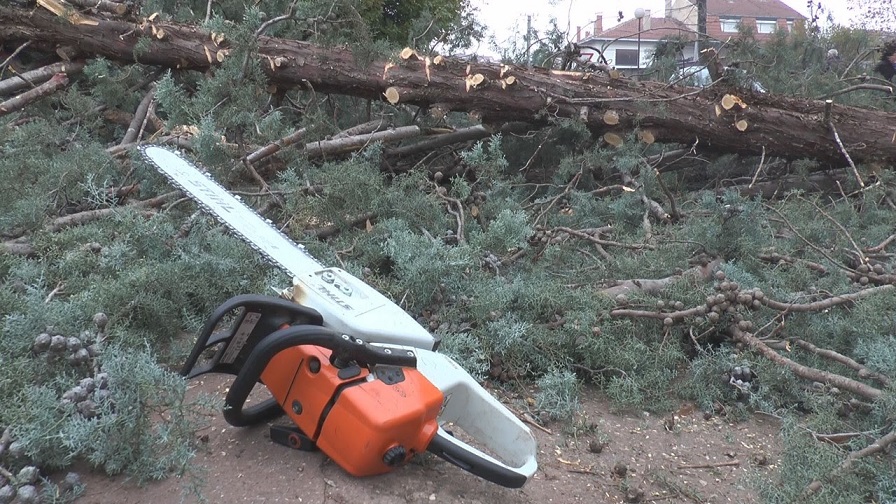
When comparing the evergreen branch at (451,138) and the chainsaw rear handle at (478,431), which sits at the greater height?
the evergreen branch at (451,138)

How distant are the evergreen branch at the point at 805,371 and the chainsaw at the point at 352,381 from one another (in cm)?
124

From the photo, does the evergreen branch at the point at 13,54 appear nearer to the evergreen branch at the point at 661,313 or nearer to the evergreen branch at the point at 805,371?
the evergreen branch at the point at 661,313

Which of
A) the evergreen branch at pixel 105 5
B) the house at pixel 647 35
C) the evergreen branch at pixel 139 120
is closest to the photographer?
the evergreen branch at pixel 105 5

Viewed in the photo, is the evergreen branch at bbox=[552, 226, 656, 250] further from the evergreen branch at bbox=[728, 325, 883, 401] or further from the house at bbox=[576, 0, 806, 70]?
the house at bbox=[576, 0, 806, 70]

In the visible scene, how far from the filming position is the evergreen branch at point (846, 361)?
2088mm

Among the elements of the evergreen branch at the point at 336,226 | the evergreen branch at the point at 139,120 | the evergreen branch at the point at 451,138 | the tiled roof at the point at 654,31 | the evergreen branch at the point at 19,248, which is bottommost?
the evergreen branch at the point at 336,226

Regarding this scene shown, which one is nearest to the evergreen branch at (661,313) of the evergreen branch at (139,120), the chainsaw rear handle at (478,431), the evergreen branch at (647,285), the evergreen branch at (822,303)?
the evergreen branch at (647,285)

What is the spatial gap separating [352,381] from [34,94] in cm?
344

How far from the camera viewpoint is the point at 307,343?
1.31 meters

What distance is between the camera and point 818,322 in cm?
257

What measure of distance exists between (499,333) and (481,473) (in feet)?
2.70

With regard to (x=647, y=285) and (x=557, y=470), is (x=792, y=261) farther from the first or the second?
(x=557, y=470)

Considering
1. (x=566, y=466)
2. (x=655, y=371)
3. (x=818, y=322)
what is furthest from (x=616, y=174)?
(x=566, y=466)

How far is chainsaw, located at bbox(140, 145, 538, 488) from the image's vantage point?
1.36m
